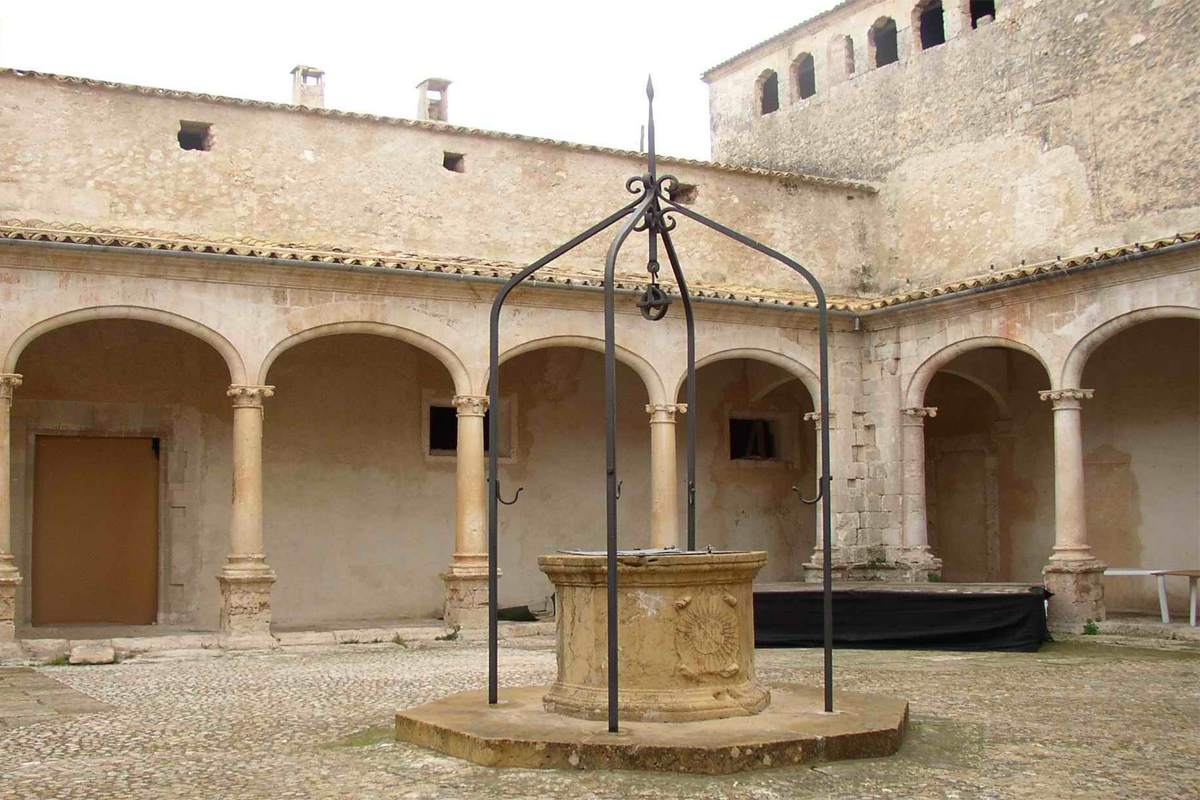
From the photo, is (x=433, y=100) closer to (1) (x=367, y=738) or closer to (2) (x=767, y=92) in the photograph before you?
(2) (x=767, y=92)

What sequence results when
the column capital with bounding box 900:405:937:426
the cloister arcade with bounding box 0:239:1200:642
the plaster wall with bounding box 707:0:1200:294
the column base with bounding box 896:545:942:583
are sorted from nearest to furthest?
1. the cloister arcade with bounding box 0:239:1200:642
2. the plaster wall with bounding box 707:0:1200:294
3. the column base with bounding box 896:545:942:583
4. the column capital with bounding box 900:405:937:426

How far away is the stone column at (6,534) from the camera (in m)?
12.0

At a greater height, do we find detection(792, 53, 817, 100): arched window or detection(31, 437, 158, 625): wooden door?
detection(792, 53, 817, 100): arched window

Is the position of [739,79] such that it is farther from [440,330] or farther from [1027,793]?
[1027,793]

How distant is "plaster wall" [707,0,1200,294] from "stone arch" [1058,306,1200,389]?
6.12 feet

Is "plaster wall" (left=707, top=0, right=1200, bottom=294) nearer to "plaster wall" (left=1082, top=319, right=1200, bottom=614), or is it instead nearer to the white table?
"plaster wall" (left=1082, top=319, right=1200, bottom=614)

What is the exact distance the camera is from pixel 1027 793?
5.80 m

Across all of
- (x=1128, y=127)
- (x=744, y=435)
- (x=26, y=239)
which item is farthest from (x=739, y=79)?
(x=26, y=239)

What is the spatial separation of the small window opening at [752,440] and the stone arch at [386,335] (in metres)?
5.44

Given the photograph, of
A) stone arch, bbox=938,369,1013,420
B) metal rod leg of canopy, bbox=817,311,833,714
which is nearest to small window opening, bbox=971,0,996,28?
stone arch, bbox=938,369,1013,420

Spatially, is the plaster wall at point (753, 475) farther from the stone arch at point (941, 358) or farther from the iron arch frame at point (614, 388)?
the iron arch frame at point (614, 388)

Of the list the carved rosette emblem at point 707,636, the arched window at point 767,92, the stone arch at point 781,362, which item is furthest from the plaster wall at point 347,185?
the carved rosette emblem at point 707,636

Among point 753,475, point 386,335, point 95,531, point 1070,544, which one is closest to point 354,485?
point 386,335

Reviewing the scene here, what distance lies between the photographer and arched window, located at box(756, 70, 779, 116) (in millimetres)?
20719
